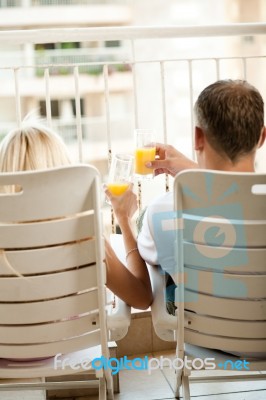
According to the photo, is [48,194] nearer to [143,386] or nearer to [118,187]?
[118,187]

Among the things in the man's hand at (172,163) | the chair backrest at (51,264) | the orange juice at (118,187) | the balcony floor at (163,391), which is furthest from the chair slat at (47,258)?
the balcony floor at (163,391)

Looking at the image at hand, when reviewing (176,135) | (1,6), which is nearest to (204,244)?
(176,135)

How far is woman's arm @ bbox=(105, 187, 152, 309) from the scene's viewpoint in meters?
1.79

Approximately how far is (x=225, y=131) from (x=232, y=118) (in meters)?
0.04

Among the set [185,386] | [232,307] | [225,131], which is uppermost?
[225,131]

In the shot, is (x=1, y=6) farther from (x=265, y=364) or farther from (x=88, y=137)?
(x=265, y=364)

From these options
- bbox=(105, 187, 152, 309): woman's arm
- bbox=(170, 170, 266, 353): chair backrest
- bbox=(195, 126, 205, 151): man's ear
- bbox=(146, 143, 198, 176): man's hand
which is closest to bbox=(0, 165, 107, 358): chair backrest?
bbox=(105, 187, 152, 309): woman's arm

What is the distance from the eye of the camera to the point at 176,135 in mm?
26859

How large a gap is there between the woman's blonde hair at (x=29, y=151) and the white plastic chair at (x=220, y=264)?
1.23 ft

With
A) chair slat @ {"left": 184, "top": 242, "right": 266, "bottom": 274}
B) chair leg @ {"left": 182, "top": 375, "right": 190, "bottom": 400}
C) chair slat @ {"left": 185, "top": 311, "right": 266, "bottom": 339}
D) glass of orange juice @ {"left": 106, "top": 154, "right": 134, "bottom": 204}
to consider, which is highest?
glass of orange juice @ {"left": 106, "top": 154, "right": 134, "bottom": 204}

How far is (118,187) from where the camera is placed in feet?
6.56

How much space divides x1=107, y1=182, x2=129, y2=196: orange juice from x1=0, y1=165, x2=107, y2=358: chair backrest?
0.33 metres

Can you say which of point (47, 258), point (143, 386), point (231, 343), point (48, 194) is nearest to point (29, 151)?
point (48, 194)

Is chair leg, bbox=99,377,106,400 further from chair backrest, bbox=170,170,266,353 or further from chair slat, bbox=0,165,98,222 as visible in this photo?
chair slat, bbox=0,165,98,222
